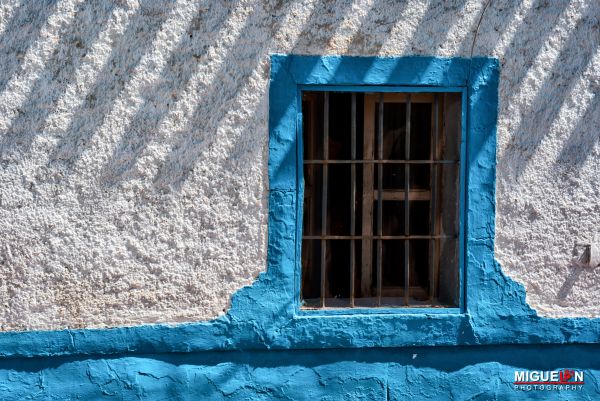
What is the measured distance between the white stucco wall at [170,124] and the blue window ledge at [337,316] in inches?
2.6

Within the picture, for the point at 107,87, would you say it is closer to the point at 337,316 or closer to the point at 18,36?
the point at 18,36

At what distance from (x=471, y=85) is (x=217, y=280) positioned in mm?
1683

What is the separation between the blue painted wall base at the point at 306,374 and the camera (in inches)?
152

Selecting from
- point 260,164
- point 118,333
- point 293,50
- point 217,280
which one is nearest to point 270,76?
point 293,50

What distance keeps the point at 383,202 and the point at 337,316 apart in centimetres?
72

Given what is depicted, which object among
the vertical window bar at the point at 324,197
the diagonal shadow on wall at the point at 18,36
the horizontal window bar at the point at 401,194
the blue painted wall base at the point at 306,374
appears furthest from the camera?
the horizontal window bar at the point at 401,194

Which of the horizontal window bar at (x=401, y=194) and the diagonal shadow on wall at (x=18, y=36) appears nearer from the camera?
the diagonal shadow on wall at (x=18, y=36)

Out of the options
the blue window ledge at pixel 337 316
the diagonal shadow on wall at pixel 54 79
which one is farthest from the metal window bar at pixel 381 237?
the diagonal shadow on wall at pixel 54 79

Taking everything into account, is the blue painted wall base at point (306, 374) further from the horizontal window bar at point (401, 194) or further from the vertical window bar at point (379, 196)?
the horizontal window bar at point (401, 194)

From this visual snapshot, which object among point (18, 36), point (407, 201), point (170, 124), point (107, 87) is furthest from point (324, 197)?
point (18, 36)

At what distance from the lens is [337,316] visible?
403cm

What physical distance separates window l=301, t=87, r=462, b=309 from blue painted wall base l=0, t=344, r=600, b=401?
0.31 m

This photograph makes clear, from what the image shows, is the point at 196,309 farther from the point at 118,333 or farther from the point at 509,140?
the point at 509,140

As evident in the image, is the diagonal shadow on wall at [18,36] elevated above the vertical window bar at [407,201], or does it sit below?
above
